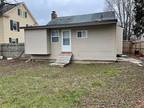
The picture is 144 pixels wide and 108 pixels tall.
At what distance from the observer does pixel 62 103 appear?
650 cm

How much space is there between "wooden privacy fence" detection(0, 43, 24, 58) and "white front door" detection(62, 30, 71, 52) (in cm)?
546

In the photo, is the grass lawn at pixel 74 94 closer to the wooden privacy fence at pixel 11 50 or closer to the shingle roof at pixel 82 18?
the wooden privacy fence at pixel 11 50

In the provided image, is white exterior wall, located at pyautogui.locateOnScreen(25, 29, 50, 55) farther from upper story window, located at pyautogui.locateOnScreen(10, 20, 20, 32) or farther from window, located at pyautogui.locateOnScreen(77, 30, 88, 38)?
upper story window, located at pyautogui.locateOnScreen(10, 20, 20, 32)

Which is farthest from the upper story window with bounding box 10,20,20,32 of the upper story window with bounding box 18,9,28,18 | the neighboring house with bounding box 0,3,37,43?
the upper story window with bounding box 18,9,28,18

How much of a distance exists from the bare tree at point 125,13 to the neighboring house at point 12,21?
16080mm

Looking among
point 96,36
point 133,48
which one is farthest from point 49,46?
point 133,48

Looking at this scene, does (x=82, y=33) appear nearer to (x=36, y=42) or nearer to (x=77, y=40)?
(x=77, y=40)

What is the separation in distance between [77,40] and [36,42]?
3.51m

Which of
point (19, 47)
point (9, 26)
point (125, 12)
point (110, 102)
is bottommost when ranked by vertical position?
point (110, 102)

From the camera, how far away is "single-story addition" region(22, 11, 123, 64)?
16.0 metres

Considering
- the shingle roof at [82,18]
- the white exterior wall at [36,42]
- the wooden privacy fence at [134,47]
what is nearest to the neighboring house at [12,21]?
the shingle roof at [82,18]

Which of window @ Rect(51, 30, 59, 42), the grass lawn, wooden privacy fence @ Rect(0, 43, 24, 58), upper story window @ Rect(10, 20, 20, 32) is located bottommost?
the grass lawn

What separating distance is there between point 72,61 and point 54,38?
2525mm

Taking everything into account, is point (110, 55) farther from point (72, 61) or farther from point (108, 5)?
point (108, 5)
